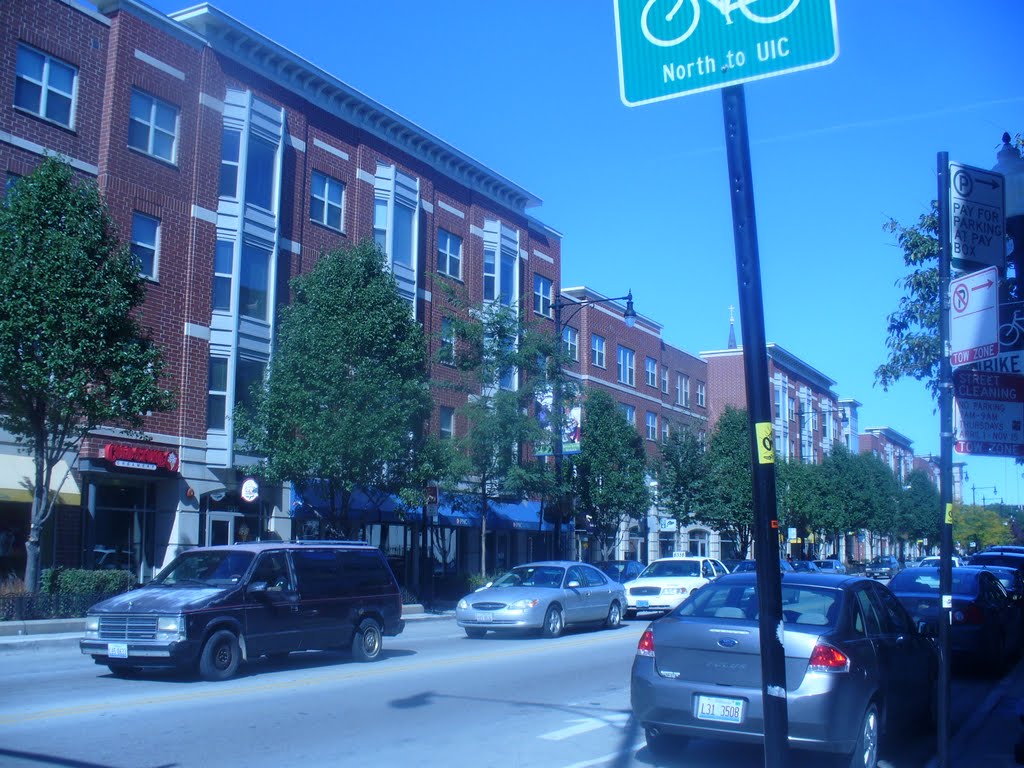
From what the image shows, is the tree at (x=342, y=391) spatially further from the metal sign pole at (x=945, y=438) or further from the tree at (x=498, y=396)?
the metal sign pole at (x=945, y=438)

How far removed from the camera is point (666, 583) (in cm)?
2633

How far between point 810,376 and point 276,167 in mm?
56312

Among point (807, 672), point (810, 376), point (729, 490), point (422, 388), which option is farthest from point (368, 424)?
point (810, 376)

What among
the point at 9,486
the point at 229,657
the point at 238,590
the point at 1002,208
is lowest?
the point at 229,657

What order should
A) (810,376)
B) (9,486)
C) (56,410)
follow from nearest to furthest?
(56,410), (9,486), (810,376)

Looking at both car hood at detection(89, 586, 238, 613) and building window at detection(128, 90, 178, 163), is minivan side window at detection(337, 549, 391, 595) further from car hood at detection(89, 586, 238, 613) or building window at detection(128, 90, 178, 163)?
building window at detection(128, 90, 178, 163)

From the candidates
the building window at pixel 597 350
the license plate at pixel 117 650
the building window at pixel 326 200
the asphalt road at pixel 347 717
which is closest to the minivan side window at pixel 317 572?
the asphalt road at pixel 347 717

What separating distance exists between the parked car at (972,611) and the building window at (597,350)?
3124cm

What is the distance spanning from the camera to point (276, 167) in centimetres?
2983

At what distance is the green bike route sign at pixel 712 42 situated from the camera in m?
4.41

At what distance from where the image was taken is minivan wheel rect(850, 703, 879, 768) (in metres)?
7.85

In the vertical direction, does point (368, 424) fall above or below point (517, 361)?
below

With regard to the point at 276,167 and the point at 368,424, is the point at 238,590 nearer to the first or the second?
the point at 368,424

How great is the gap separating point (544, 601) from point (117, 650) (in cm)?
916
